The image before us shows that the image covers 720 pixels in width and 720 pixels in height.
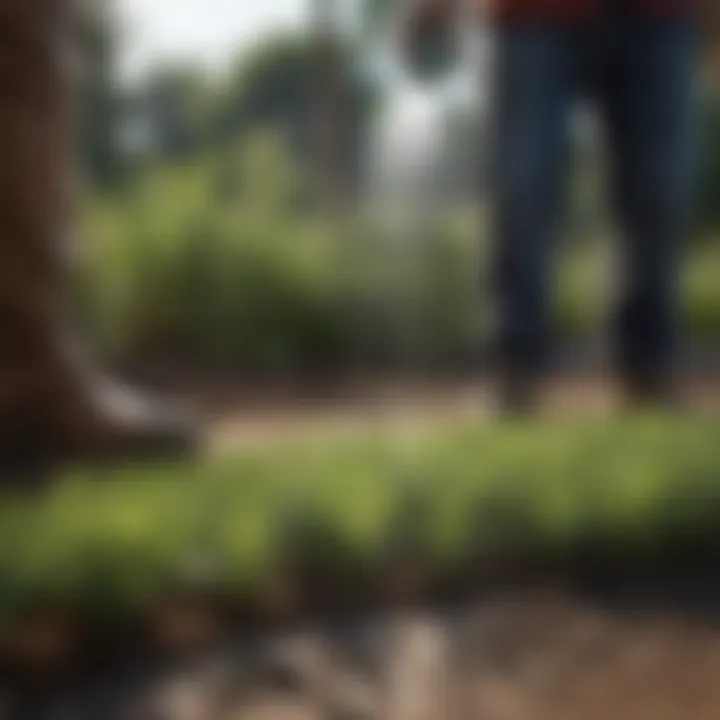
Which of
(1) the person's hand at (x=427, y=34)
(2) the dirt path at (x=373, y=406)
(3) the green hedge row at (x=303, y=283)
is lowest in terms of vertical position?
(2) the dirt path at (x=373, y=406)

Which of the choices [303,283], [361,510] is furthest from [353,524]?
[303,283]

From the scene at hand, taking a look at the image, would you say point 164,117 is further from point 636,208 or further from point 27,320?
point 636,208

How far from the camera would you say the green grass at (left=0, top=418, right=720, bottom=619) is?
2.30ft

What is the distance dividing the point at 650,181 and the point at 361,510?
0.99ft

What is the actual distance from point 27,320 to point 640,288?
15.4 inches

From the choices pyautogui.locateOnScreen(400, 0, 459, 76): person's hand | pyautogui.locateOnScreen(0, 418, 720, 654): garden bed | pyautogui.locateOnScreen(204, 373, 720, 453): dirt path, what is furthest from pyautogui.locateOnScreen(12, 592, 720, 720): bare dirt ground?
pyautogui.locateOnScreen(400, 0, 459, 76): person's hand

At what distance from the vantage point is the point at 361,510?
76 centimetres

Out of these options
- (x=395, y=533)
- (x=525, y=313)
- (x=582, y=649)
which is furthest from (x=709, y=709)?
(x=525, y=313)

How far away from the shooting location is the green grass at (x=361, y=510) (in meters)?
0.70

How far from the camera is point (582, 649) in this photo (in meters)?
0.68

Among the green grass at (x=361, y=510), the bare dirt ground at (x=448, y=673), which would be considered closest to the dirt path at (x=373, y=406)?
the green grass at (x=361, y=510)

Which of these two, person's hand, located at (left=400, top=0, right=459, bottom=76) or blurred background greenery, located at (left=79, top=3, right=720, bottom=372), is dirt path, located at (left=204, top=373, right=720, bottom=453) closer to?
blurred background greenery, located at (left=79, top=3, right=720, bottom=372)

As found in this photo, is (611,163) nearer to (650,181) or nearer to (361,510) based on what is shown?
(650,181)

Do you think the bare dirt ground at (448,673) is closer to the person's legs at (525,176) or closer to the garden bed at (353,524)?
the garden bed at (353,524)
